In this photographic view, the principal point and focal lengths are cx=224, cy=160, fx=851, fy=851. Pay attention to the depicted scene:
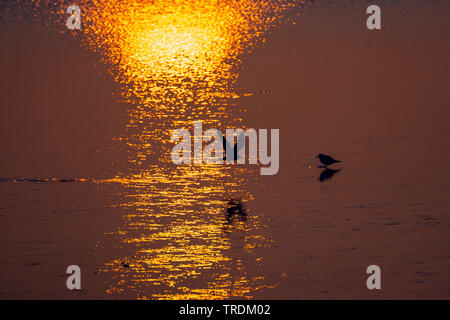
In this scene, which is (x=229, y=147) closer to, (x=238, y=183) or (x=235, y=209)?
(x=238, y=183)

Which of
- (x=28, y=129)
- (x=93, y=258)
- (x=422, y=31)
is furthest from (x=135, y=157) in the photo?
(x=422, y=31)

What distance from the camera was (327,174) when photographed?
19406mm

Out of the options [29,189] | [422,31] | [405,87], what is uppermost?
[422,31]

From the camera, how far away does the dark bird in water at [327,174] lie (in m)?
19.1

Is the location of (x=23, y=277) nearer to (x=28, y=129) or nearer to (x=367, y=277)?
(x=367, y=277)

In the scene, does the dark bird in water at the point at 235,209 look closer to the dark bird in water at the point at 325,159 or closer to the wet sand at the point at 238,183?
the wet sand at the point at 238,183

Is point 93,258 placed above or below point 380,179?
below

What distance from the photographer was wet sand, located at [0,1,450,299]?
14273mm

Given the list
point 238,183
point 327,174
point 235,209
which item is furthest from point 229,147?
point 235,209

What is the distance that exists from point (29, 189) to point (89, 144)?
3587mm

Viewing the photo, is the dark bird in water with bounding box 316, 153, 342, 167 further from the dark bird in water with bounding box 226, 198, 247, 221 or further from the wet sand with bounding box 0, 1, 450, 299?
the dark bird in water with bounding box 226, 198, 247, 221

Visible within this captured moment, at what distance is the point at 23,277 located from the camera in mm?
14398

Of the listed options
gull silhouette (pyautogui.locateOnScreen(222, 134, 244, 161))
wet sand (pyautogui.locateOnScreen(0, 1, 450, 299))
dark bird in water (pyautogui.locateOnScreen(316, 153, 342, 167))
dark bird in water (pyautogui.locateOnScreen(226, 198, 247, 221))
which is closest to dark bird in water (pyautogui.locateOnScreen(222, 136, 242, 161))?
gull silhouette (pyautogui.locateOnScreen(222, 134, 244, 161))

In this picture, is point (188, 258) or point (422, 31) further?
point (422, 31)
